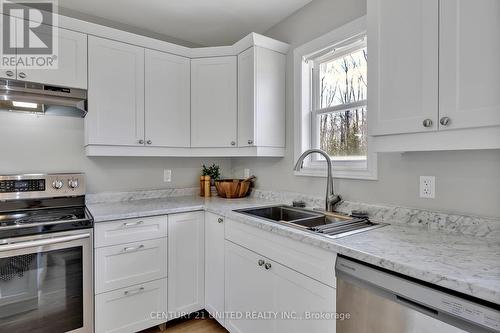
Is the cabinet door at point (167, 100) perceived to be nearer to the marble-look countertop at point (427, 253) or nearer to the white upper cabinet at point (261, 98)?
the white upper cabinet at point (261, 98)

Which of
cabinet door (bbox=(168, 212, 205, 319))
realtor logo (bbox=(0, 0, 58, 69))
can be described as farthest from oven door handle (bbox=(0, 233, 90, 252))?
realtor logo (bbox=(0, 0, 58, 69))

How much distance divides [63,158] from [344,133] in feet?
7.10

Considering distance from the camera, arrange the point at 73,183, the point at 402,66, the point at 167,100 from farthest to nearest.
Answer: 1. the point at 167,100
2. the point at 73,183
3. the point at 402,66

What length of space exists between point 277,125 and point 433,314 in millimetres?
1685

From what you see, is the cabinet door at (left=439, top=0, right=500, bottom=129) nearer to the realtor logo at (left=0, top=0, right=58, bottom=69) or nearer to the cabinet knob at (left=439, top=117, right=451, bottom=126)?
the cabinet knob at (left=439, top=117, right=451, bottom=126)

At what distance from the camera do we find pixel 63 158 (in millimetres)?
2150

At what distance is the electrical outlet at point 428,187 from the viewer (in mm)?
1396

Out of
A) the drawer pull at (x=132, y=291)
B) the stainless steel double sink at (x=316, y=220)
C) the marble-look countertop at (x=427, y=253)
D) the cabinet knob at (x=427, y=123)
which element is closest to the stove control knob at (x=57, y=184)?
the drawer pull at (x=132, y=291)

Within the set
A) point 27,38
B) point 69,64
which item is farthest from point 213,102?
point 27,38

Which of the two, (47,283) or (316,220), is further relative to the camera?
(316,220)

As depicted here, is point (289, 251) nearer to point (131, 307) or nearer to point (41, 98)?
point (131, 307)

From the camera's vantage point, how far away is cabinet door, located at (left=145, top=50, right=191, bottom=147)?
7.36ft

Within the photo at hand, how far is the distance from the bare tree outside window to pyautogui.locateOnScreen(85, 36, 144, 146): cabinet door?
1436 mm

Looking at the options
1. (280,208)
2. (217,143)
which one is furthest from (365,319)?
(217,143)
